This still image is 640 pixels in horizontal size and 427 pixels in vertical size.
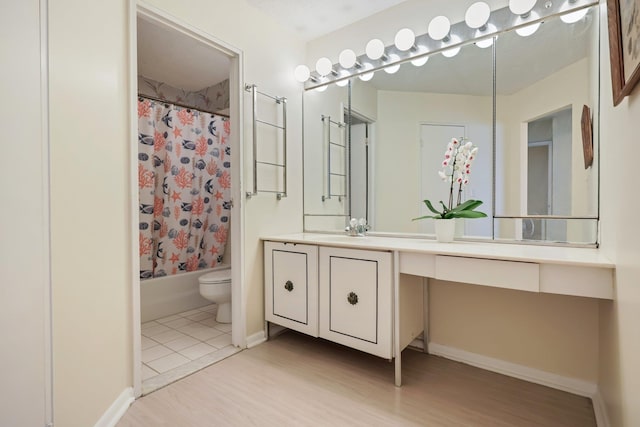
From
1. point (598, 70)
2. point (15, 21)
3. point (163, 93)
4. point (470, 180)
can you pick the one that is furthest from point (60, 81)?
point (163, 93)

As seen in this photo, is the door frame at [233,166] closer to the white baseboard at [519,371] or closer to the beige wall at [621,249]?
the white baseboard at [519,371]

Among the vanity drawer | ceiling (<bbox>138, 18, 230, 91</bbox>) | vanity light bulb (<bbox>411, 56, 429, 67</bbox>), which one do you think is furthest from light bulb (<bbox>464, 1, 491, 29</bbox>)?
ceiling (<bbox>138, 18, 230, 91</bbox>)

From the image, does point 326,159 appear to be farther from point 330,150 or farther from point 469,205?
point 469,205

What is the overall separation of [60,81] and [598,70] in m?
2.31

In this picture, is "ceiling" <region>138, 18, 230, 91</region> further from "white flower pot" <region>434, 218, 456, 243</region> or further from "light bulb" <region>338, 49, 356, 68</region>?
"white flower pot" <region>434, 218, 456, 243</region>

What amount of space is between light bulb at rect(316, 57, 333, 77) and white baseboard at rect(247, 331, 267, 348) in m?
2.06

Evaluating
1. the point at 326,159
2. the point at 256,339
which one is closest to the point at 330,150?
the point at 326,159

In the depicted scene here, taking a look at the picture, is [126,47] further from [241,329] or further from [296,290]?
[241,329]

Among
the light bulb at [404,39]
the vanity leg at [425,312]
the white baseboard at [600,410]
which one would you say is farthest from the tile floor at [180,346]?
the light bulb at [404,39]

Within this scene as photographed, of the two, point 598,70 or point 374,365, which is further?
point 374,365

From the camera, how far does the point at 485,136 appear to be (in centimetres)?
190

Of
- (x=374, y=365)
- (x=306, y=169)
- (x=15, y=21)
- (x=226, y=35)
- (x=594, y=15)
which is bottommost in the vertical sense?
(x=374, y=365)

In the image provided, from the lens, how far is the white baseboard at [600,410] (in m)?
1.33

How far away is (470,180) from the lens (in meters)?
1.92
